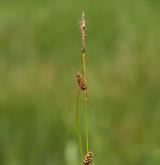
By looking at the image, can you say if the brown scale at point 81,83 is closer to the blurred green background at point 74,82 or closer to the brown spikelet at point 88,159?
the brown spikelet at point 88,159

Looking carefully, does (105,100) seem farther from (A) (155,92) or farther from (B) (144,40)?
(B) (144,40)

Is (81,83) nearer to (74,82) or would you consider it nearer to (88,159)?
(88,159)

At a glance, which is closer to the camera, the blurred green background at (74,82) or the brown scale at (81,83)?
the brown scale at (81,83)

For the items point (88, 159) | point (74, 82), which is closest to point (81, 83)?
point (88, 159)

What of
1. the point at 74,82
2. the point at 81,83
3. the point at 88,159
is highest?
the point at 74,82

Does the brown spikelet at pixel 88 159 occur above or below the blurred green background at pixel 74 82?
below

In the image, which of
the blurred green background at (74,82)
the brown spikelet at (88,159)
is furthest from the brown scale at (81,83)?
the blurred green background at (74,82)

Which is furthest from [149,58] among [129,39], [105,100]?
[105,100]

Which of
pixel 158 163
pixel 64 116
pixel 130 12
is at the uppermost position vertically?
pixel 130 12
